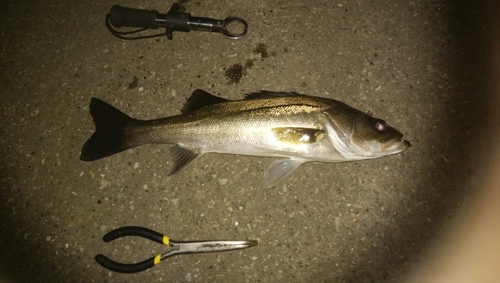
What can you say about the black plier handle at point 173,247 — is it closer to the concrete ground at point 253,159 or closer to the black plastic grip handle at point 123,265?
the black plastic grip handle at point 123,265

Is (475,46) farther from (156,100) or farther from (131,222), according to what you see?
(131,222)

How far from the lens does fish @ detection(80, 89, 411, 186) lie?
2.16m

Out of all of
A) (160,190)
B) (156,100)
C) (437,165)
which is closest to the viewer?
(437,165)

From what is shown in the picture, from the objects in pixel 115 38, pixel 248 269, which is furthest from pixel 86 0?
pixel 248 269

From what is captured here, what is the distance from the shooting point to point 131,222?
2527 millimetres

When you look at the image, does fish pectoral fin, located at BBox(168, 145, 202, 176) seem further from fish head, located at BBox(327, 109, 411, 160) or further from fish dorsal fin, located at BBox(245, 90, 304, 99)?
fish head, located at BBox(327, 109, 411, 160)

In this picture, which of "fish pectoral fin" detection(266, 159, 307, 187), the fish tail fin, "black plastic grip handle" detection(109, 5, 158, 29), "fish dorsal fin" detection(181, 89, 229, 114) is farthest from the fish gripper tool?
"fish pectoral fin" detection(266, 159, 307, 187)

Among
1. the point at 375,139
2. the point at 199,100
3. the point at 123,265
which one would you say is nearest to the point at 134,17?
the point at 199,100

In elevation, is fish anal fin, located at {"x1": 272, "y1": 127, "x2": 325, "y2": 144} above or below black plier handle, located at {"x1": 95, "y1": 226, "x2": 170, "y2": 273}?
above

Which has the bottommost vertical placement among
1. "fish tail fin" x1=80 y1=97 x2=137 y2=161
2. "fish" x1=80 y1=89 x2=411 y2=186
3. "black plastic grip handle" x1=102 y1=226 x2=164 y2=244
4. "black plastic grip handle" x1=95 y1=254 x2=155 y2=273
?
"black plastic grip handle" x1=95 y1=254 x2=155 y2=273

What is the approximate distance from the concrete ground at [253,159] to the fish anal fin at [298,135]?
39cm

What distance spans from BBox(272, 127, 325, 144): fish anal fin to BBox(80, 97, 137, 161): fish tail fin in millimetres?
1255

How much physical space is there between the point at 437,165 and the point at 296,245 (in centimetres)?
137

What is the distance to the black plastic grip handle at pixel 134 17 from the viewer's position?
2.55m
